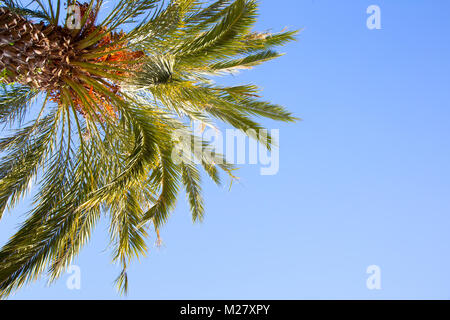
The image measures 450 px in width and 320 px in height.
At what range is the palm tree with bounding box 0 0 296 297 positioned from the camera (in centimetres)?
547

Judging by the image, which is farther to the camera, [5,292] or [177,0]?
[177,0]

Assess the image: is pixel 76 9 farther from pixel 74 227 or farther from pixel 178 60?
pixel 74 227

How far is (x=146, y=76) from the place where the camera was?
5141 mm

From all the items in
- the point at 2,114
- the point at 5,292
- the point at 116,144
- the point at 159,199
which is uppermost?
the point at 2,114

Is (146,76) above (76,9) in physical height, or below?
below

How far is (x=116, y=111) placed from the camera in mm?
6766

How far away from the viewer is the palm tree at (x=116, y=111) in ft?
17.9

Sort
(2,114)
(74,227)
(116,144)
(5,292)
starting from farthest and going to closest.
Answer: (2,114), (116,144), (74,227), (5,292)

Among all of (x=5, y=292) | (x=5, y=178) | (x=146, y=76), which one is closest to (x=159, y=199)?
(x=146, y=76)

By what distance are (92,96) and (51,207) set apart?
2.00 m

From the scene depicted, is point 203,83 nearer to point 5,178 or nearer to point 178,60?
point 178,60

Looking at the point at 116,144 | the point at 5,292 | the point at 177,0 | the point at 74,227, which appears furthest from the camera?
the point at 116,144

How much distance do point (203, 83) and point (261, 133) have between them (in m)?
1.17

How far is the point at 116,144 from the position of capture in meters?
6.54
